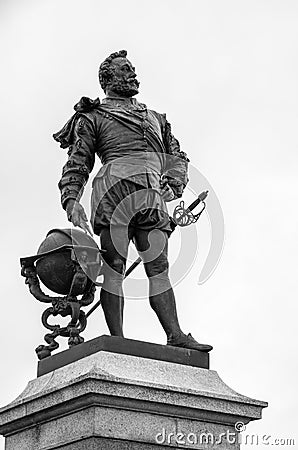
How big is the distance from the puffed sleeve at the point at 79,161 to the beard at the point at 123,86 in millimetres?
570

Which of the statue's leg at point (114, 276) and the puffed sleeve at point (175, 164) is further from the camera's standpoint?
the puffed sleeve at point (175, 164)

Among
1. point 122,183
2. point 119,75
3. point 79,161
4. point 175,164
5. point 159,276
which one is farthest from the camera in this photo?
point 175,164

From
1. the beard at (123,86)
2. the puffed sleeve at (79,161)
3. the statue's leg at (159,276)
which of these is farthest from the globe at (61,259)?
the beard at (123,86)

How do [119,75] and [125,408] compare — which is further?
[119,75]

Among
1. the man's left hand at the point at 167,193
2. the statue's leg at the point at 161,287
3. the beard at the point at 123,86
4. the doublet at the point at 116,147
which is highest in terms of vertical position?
the beard at the point at 123,86

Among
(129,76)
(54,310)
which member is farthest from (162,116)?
(54,310)

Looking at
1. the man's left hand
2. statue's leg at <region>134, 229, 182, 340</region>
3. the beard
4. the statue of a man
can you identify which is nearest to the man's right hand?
the statue of a man

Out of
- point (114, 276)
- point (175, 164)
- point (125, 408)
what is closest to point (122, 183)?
point (175, 164)

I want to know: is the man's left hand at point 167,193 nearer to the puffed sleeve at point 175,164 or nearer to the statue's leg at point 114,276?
the puffed sleeve at point 175,164

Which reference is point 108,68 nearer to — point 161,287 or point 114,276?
point 114,276

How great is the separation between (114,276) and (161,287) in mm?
568

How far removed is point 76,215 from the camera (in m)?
12.0

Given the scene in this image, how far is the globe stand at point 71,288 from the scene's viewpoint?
1181 centimetres

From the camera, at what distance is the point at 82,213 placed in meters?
12.1
